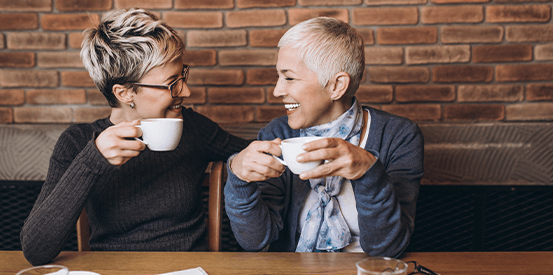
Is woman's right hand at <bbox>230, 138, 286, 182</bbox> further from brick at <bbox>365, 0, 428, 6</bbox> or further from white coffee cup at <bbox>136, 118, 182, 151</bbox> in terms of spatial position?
brick at <bbox>365, 0, 428, 6</bbox>

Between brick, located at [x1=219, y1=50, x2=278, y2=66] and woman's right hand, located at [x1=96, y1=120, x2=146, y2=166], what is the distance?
0.87 meters

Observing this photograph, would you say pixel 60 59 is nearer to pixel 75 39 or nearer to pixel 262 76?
pixel 75 39

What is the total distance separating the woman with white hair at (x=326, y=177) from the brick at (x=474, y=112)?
68 centimetres

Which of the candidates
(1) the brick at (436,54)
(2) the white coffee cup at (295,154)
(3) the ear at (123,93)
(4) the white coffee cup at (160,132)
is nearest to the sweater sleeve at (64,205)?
(4) the white coffee cup at (160,132)

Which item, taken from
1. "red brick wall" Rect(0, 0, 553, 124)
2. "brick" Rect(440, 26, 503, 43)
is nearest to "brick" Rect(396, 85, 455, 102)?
"red brick wall" Rect(0, 0, 553, 124)

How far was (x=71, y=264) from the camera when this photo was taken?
3.18ft

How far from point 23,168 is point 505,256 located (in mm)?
1953

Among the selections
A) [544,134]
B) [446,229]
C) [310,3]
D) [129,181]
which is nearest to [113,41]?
[129,181]

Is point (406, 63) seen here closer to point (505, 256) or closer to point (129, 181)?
point (505, 256)

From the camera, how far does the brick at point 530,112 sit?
179 centimetres

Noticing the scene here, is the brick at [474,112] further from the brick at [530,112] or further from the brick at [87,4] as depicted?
the brick at [87,4]

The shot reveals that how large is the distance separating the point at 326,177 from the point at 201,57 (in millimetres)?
930

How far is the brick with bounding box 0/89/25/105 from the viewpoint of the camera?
1857 mm

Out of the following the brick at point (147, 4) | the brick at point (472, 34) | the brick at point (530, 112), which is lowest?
the brick at point (530, 112)
